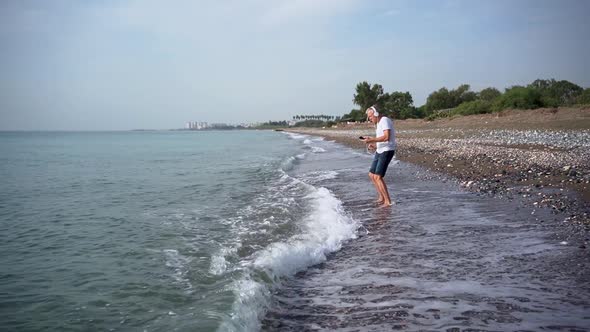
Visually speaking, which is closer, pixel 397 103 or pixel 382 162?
pixel 382 162

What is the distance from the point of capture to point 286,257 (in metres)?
4.79

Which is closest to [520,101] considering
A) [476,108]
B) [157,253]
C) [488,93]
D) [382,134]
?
[476,108]

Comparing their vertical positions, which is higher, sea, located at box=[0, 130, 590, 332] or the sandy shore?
the sandy shore

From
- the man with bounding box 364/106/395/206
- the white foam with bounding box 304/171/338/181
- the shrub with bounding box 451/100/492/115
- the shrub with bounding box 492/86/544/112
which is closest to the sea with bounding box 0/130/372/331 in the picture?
the man with bounding box 364/106/395/206

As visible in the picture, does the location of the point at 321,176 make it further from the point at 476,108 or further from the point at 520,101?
the point at 476,108

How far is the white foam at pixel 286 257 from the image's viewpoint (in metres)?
3.39

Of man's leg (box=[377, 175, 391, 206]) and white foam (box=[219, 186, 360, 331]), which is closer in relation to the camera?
white foam (box=[219, 186, 360, 331])

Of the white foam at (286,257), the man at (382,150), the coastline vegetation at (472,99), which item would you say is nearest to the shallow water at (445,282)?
the white foam at (286,257)

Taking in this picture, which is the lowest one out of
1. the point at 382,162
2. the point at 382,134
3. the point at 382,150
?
the point at 382,162

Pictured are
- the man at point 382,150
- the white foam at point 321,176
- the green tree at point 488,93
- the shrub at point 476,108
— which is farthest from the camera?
the green tree at point 488,93

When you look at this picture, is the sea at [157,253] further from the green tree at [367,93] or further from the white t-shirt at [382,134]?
the green tree at [367,93]

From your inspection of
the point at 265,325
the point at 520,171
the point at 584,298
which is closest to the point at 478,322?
the point at 584,298

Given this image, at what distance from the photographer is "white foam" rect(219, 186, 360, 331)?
11.1ft

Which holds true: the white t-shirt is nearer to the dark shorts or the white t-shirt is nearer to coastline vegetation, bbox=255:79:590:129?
the dark shorts
